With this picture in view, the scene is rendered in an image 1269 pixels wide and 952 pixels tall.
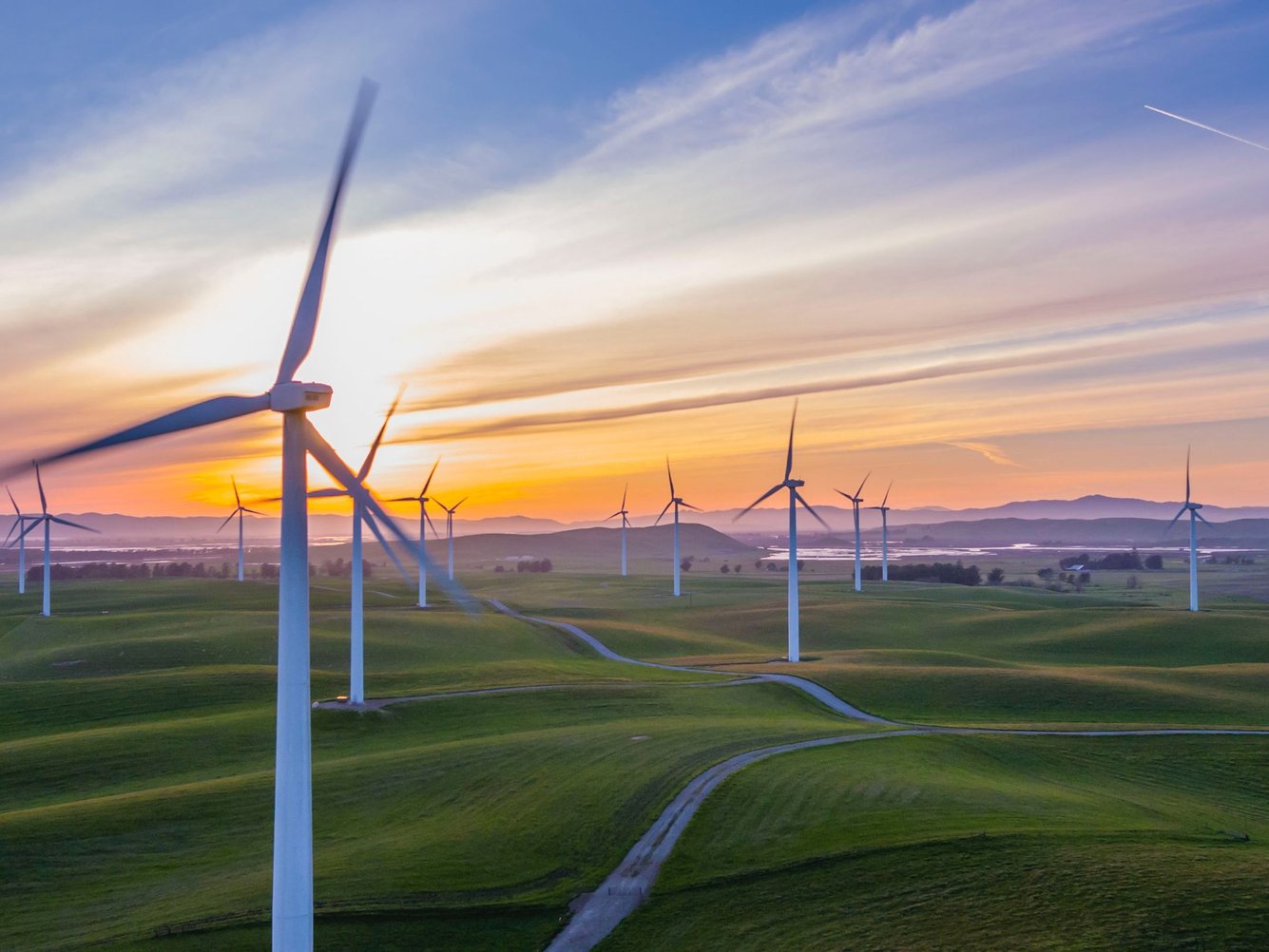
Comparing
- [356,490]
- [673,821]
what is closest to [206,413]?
[356,490]

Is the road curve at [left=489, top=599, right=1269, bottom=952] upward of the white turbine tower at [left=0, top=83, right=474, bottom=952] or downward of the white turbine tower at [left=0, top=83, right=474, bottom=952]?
downward

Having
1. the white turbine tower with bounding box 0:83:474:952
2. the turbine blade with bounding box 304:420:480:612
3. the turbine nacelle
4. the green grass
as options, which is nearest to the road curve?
the green grass

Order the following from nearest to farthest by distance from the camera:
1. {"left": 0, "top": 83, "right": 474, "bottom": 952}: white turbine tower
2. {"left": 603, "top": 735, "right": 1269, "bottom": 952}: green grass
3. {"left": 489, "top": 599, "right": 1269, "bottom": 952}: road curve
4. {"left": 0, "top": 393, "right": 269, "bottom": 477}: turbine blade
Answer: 1. {"left": 0, "top": 83, "right": 474, "bottom": 952}: white turbine tower
2. {"left": 0, "top": 393, "right": 269, "bottom": 477}: turbine blade
3. {"left": 603, "top": 735, "right": 1269, "bottom": 952}: green grass
4. {"left": 489, "top": 599, "right": 1269, "bottom": 952}: road curve

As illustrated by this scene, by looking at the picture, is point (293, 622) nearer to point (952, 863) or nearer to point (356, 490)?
point (356, 490)

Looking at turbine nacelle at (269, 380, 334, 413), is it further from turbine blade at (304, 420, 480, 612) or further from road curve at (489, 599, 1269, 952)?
road curve at (489, 599, 1269, 952)

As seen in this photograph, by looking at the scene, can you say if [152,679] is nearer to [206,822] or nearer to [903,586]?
[206,822]
